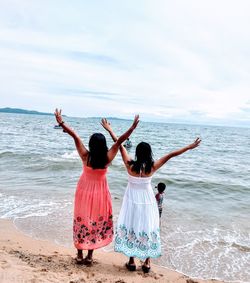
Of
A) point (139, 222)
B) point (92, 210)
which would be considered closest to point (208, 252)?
point (139, 222)

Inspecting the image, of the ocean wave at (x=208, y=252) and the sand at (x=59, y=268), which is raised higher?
the sand at (x=59, y=268)

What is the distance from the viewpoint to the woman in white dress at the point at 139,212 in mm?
4680

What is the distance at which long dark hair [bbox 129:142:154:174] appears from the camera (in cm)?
461

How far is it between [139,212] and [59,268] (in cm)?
139

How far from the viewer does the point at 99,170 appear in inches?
182

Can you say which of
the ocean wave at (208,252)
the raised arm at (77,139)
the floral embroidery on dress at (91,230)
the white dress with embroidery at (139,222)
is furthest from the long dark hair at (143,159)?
the ocean wave at (208,252)

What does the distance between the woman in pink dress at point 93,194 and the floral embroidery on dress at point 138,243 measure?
0.61 ft

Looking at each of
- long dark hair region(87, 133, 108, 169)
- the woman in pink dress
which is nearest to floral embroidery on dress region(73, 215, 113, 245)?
the woman in pink dress

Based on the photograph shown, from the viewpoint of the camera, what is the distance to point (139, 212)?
188 inches

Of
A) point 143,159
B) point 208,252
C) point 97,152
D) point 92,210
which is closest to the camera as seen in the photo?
point 97,152

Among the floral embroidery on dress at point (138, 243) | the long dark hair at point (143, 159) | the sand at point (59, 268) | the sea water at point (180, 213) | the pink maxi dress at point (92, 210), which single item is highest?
the long dark hair at point (143, 159)

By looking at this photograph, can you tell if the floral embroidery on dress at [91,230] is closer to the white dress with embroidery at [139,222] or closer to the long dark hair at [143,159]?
the white dress with embroidery at [139,222]

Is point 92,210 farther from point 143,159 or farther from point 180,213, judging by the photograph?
point 180,213

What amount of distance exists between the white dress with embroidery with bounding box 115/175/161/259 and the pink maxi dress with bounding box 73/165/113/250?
236 mm
